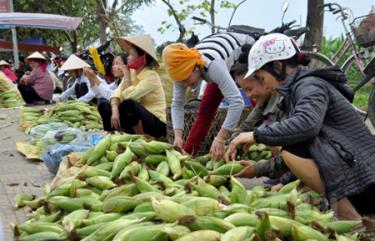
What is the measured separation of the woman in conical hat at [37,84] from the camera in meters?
10.9

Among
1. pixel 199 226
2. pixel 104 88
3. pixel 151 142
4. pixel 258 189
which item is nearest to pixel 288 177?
pixel 258 189

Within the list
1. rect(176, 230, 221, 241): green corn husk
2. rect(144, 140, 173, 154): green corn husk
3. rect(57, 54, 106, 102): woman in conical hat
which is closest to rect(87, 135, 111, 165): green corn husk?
rect(144, 140, 173, 154): green corn husk

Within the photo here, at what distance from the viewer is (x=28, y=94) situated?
11.0m

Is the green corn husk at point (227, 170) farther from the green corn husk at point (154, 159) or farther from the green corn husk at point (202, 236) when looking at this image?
the green corn husk at point (202, 236)

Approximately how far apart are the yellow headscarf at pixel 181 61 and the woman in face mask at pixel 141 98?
106cm

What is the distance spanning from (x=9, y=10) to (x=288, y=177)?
19.1m

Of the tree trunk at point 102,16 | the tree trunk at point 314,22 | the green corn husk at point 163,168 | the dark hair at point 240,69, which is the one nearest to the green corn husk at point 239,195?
the green corn husk at point 163,168

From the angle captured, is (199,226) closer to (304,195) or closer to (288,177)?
(304,195)

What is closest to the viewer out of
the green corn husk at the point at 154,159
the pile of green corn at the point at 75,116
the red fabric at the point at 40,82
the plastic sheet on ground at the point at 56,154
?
the green corn husk at the point at 154,159

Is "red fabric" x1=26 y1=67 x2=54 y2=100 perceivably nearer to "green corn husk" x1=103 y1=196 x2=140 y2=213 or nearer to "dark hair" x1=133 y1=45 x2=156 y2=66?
"dark hair" x1=133 y1=45 x2=156 y2=66

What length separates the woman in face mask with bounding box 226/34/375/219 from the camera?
292 centimetres

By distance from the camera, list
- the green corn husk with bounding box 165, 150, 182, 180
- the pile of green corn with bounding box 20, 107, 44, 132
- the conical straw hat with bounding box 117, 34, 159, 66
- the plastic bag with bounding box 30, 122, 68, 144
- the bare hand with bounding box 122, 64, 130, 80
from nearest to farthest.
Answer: the green corn husk with bounding box 165, 150, 182, 180 → the conical straw hat with bounding box 117, 34, 159, 66 → the bare hand with bounding box 122, 64, 130, 80 → the plastic bag with bounding box 30, 122, 68, 144 → the pile of green corn with bounding box 20, 107, 44, 132

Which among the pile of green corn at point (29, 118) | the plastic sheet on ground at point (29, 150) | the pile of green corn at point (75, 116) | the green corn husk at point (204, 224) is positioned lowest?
the pile of green corn at point (29, 118)

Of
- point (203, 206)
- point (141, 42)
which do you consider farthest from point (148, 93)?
point (203, 206)
